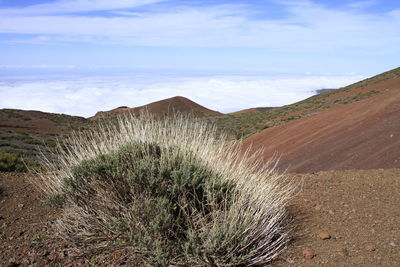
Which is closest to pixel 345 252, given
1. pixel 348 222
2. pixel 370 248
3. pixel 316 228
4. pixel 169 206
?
pixel 370 248

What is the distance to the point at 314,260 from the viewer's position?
3893 mm

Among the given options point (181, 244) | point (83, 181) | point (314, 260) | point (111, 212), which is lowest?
point (314, 260)

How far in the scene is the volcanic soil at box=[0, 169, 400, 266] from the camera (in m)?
3.96

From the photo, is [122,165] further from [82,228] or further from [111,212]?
[82,228]

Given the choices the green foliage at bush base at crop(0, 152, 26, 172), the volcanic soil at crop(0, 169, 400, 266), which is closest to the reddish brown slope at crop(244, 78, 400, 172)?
the volcanic soil at crop(0, 169, 400, 266)

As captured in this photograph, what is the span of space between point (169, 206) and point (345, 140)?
10633 millimetres

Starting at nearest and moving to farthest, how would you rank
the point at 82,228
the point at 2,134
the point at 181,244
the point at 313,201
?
the point at 181,244 < the point at 82,228 < the point at 313,201 < the point at 2,134

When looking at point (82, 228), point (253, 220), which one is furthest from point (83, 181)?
point (253, 220)

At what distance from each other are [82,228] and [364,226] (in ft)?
10.8

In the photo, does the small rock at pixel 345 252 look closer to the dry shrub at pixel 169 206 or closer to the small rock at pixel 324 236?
the small rock at pixel 324 236

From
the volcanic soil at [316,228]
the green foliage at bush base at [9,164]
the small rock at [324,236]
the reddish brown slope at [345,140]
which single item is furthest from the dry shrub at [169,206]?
the reddish brown slope at [345,140]

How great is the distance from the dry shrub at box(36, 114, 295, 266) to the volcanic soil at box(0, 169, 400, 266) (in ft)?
0.73

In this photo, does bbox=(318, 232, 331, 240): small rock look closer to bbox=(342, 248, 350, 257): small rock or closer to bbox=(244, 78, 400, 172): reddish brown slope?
bbox=(342, 248, 350, 257): small rock

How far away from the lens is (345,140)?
1312 cm
